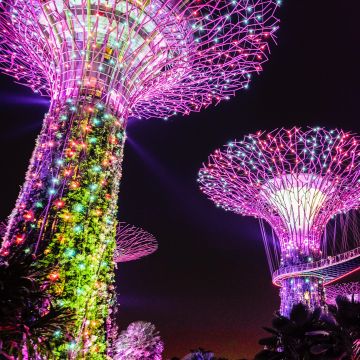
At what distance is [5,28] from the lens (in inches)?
512

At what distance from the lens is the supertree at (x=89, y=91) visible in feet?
34.0

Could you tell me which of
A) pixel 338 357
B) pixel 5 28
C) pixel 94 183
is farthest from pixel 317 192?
pixel 5 28

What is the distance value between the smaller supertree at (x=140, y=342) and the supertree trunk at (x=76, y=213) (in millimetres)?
22240

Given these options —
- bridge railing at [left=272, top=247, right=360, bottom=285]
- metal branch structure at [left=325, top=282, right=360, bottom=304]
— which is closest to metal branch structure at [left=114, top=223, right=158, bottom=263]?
bridge railing at [left=272, top=247, right=360, bottom=285]

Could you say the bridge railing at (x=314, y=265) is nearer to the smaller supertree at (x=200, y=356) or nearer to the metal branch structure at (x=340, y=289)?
the smaller supertree at (x=200, y=356)

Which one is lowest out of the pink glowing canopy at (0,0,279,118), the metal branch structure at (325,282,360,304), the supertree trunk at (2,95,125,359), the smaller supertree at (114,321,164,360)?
the smaller supertree at (114,321,164,360)

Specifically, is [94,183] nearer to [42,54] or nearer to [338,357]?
[42,54]

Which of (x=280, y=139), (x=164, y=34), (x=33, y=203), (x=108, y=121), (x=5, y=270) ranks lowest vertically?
(x=5, y=270)

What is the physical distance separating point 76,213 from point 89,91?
3753mm

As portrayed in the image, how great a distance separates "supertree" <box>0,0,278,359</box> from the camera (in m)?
10.4

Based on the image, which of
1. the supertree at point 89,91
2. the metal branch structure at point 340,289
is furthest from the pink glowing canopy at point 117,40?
the metal branch structure at point 340,289

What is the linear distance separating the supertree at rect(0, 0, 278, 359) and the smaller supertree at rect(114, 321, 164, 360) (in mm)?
22569

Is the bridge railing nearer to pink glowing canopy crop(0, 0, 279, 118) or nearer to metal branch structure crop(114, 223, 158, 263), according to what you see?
metal branch structure crop(114, 223, 158, 263)

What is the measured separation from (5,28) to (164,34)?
4749 millimetres
